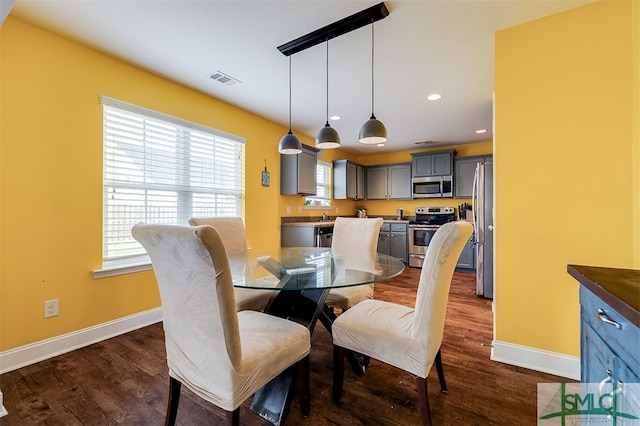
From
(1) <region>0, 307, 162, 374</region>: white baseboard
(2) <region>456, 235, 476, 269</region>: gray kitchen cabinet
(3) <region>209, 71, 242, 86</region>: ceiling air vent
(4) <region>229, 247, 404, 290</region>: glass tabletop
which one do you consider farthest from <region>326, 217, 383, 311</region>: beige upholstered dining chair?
(2) <region>456, 235, 476, 269</region>: gray kitchen cabinet

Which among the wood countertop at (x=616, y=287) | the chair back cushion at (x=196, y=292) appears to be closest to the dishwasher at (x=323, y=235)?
the chair back cushion at (x=196, y=292)

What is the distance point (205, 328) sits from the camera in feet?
3.57

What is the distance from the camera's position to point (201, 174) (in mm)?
3215

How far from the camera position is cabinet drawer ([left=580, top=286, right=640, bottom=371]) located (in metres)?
0.70

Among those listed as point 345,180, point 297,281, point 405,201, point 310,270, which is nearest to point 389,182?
point 405,201

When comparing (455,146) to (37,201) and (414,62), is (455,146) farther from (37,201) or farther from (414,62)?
(37,201)

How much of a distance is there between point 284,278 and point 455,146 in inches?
201

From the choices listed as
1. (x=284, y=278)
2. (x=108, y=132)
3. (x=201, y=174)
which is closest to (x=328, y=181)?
(x=201, y=174)

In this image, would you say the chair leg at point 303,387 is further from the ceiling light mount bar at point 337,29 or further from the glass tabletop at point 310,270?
the ceiling light mount bar at point 337,29

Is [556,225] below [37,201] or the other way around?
below

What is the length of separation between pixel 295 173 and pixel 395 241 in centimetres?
261

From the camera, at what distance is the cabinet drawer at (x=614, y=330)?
0.70 meters

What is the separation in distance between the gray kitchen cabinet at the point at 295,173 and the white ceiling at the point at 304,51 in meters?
0.86

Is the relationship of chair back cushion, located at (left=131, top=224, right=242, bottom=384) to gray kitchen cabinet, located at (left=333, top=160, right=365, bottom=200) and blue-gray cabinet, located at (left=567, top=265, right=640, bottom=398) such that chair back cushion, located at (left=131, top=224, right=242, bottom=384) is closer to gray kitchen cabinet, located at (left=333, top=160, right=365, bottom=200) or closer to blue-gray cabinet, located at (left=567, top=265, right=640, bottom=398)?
blue-gray cabinet, located at (left=567, top=265, right=640, bottom=398)
